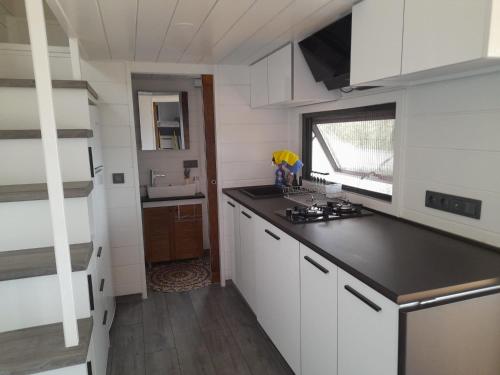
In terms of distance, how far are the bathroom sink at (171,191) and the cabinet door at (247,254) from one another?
4.39 feet

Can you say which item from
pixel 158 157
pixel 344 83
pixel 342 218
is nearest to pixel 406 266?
pixel 342 218

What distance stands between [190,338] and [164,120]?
98.7 inches

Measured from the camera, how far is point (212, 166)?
10.9 feet

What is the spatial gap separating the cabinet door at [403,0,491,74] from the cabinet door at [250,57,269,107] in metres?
1.61

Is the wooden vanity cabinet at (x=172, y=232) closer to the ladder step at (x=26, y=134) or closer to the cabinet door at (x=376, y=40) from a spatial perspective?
the ladder step at (x=26, y=134)

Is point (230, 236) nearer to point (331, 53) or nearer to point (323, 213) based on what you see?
point (323, 213)

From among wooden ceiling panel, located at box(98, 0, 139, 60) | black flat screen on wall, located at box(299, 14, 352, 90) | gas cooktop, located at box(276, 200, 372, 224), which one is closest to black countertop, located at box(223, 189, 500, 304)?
gas cooktop, located at box(276, 200, 372, 224)

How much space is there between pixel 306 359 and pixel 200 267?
2.30 meters

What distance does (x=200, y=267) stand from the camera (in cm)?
402

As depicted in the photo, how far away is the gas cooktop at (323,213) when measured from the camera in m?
2.10

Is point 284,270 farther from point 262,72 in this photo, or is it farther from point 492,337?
point 262,72

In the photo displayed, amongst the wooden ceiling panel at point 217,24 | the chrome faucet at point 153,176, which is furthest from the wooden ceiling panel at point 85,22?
the chrome faucet at point 153,176

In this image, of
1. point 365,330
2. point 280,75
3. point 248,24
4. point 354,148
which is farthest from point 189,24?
point 365,330

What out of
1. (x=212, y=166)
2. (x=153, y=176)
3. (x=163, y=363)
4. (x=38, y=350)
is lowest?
(x=163, y=363)
